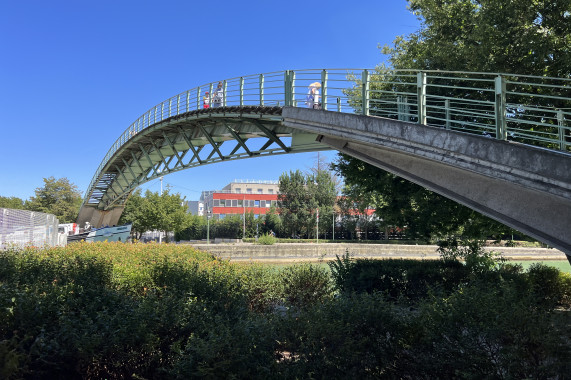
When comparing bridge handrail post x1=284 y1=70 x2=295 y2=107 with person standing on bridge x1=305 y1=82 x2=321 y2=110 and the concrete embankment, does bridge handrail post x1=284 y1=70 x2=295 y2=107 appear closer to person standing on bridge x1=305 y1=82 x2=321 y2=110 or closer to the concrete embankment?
person standing on bridge x1=305 y1=82 x2=321 y2=110

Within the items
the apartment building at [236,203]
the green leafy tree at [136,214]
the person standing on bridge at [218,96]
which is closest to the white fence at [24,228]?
the person standing on bridge at [218,96]

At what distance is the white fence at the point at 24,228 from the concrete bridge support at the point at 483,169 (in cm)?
1229

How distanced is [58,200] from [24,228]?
5297 centimetres

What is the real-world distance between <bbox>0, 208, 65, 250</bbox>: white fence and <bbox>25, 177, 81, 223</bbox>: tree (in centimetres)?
4417

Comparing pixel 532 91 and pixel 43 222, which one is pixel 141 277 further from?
pixel 43 222

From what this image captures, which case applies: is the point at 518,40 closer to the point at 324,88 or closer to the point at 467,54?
the point at 467,54

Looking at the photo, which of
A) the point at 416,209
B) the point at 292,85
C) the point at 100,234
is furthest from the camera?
the point at 100,234

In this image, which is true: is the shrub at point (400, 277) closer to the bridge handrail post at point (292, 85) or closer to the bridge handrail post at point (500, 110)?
the bridge handrail post at point (292, 85)

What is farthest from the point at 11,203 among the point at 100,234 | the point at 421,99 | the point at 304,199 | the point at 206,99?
the point at 421,99

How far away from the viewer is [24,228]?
16766 millimetres

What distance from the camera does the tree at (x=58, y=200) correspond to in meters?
61.2

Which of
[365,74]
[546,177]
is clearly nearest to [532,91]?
[365,74]

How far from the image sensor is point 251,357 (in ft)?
13.7

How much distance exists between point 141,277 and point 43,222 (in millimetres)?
15228
